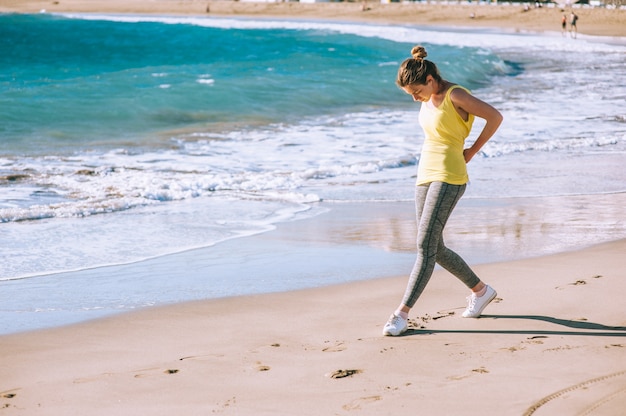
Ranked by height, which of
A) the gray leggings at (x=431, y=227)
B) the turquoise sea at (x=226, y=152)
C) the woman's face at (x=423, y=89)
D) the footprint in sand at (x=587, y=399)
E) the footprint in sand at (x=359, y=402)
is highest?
the woman's face at (x=423, y=89)

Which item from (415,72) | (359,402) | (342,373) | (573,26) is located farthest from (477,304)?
(573,26)

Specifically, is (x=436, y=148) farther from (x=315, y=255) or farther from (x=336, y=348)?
(x=315, y=255)

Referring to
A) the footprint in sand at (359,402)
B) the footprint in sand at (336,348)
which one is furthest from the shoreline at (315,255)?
the footprint in sand at (359,402)

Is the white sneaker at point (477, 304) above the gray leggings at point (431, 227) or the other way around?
the other way around

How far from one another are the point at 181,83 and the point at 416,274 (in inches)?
792

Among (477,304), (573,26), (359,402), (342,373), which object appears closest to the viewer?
(359,402)

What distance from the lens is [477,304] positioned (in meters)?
4.91

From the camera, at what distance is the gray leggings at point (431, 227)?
453 cm

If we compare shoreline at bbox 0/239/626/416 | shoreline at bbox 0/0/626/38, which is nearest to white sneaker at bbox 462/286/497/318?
shoreline at bbox 0/239/626/416

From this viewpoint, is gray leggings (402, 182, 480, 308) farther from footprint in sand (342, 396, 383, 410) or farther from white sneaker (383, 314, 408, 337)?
footprint in sand (342, 396, 383, 410)

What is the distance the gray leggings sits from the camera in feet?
14.9

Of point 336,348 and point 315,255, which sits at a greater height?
point 336,348

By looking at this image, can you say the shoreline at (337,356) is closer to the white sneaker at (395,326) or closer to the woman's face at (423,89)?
the white sneaker at (395,326)

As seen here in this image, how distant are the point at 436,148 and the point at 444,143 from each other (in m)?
0.05
